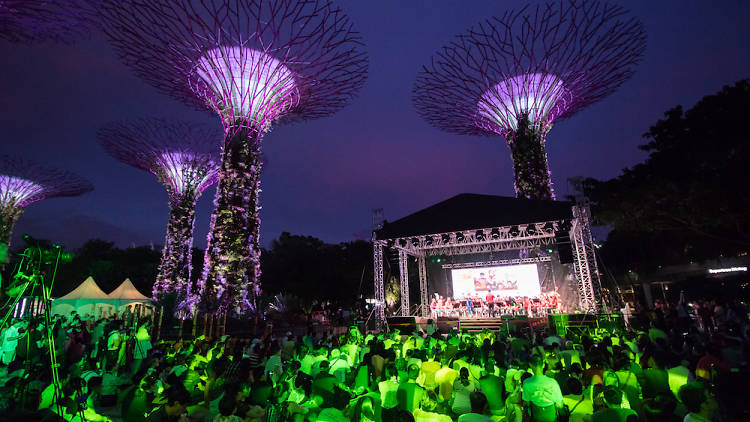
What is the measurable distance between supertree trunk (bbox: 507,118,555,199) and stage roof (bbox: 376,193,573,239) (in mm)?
6857

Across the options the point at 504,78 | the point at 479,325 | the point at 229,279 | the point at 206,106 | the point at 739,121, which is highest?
the point at 504,78

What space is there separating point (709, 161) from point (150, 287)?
38.9m

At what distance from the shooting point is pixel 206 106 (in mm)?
18172

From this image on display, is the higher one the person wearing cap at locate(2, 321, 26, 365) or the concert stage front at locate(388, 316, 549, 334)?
the person wearing cap at locate(2, 321, 26, 365)

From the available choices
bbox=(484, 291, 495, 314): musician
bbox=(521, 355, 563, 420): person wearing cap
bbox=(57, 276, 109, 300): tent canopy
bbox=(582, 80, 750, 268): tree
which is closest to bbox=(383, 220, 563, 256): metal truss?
bbox=(484, 291, 495, 314): musician

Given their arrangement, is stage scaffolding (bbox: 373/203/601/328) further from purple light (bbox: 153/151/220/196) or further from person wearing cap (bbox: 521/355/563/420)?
purple light (bbox: 153/151/220/196)

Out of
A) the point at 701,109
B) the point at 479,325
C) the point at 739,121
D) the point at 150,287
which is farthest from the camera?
the point at 150,287

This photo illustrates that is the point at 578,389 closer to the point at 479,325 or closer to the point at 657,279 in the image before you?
the point at 479,325

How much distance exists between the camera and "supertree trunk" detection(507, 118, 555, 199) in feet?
70.6

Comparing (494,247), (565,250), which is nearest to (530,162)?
(494,247)

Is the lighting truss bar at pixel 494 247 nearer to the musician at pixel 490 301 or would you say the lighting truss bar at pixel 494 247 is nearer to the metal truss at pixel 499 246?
the metal truss at pixel 499 246

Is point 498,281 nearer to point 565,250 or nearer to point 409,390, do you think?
point 565,250

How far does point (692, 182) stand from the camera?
11.7 m

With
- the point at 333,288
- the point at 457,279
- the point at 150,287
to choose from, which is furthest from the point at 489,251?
the point at 150,287
